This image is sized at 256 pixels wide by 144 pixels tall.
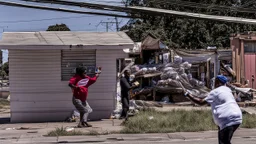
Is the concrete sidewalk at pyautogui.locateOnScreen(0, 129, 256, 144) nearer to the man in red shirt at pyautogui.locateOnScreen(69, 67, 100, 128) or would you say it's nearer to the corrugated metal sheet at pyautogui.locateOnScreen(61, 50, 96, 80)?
the man in red shirt at pyautogui.locateOnScreen(69, 67, 100, 128)

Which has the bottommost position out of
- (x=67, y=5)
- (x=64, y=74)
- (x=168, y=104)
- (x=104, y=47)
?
(x=168, y=104)

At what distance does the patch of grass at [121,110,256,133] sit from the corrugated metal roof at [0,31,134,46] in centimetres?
308

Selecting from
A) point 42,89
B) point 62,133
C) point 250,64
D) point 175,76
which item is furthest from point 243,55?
point 62,133

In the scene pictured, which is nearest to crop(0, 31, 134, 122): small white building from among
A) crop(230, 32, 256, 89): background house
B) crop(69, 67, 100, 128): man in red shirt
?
crop(69, 67, 100, 128): man in red shirt

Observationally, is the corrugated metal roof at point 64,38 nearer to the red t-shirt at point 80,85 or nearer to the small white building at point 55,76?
the small white building at point 55,76

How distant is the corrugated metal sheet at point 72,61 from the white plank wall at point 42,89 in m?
0.16

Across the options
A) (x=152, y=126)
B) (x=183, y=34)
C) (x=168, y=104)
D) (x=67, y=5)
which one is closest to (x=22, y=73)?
(x=67, y=5)

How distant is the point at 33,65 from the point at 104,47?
2631 millimetres

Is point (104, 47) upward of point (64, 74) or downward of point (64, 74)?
upward

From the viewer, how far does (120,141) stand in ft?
38.2

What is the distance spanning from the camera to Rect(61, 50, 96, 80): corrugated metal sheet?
53.2 ft

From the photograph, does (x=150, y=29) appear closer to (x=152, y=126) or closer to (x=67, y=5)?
(x=67, y=5)

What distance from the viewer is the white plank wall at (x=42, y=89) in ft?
52.4

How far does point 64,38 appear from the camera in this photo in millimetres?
16656
